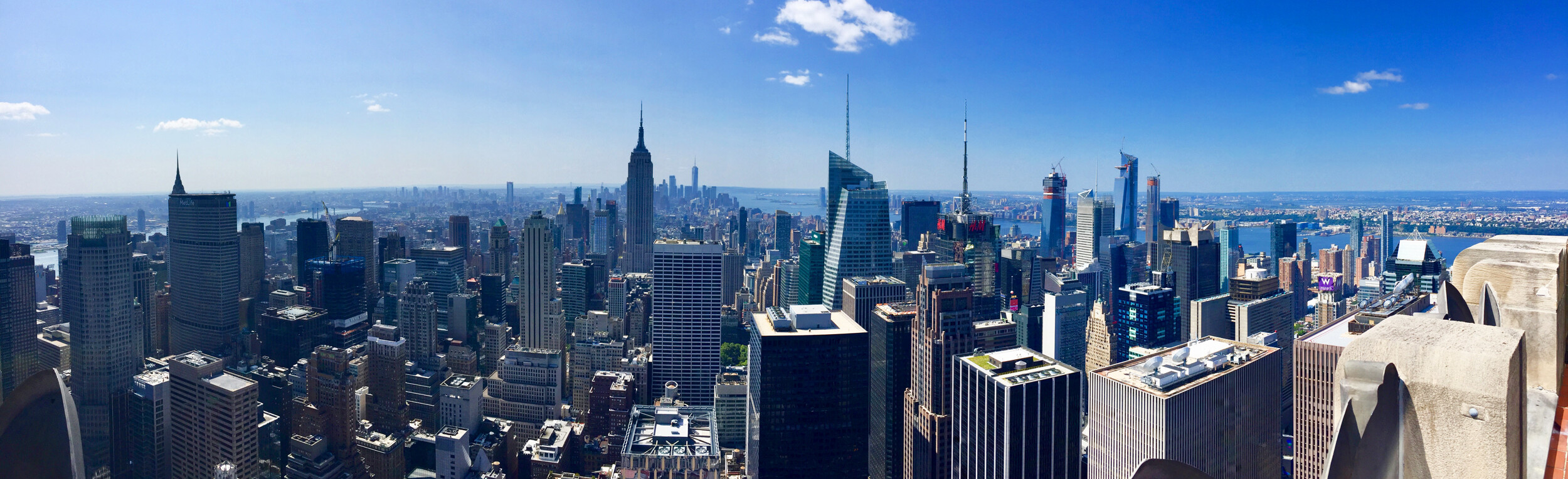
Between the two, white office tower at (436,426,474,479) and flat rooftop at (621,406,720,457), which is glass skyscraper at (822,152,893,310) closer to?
flat rooftop at (621,406,720,457)

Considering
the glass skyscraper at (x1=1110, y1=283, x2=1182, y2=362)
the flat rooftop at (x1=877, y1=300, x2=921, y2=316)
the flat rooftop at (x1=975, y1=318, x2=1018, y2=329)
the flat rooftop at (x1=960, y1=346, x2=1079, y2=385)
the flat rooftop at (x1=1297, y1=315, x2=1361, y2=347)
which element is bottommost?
the glass skyscraper at (x1=1110, y1=283, x2=1182, y2=362)

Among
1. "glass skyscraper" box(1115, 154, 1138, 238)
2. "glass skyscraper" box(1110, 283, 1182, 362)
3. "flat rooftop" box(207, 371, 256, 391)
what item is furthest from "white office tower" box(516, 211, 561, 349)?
"glass skyscraper" box(1115, 154, 1138, 238)

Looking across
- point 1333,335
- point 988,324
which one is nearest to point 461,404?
point 988,324

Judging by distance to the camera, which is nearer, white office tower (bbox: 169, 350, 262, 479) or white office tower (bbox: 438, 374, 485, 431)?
white office tower (bbox: 169, 350, 262, 479)

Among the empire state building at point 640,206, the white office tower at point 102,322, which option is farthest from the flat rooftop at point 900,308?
the empire state building at point 640,206

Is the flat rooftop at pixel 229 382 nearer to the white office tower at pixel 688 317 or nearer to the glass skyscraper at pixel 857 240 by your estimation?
the white office tower at pixel 688 317

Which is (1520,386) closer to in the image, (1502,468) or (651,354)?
(1502,468)
